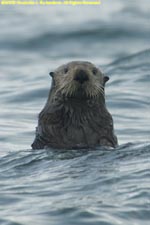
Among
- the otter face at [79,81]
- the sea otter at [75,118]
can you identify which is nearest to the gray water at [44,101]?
the sea otter at [75,118]

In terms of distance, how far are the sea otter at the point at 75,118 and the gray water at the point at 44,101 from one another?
0.29m

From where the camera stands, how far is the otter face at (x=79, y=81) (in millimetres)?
9734

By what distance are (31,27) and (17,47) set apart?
62.5 inches

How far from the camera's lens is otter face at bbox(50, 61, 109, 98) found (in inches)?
383

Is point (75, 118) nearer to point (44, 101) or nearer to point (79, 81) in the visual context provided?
point (79, 81)

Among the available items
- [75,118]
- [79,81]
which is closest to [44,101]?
[75,118]

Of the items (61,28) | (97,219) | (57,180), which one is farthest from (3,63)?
(97,219)

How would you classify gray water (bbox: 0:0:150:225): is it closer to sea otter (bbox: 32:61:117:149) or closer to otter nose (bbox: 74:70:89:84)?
sea otter (bbox: 32:61:117:149)

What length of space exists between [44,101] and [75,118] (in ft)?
18.6

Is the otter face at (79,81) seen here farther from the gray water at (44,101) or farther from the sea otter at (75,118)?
the gray water at (44,101)

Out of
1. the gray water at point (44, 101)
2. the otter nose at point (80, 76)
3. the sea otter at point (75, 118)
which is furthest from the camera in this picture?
the sea otter at point (75, 118)

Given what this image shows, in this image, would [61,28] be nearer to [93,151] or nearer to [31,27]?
[31,27]

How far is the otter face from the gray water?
0.69 metres

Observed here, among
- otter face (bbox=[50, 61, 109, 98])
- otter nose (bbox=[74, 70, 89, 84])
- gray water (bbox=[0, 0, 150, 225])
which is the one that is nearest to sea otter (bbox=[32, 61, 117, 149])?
otter face (bbox=[50, 61, 109, 98])
